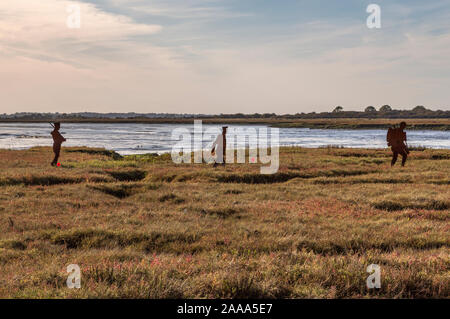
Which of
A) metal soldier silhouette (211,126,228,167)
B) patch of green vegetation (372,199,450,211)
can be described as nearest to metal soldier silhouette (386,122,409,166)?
patch of green vegetation (372,199,450,211)

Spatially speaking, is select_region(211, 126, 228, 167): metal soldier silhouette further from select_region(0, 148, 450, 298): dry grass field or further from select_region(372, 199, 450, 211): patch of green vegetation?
select_region(372, 199, 450, 211): patch of green vegetation

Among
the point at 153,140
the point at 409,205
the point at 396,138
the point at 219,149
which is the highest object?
the point at 396,138

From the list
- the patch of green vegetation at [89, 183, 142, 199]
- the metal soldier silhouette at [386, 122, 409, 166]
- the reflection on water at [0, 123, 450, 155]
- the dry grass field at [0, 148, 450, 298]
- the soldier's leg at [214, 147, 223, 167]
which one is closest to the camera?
the dry grass field at [0, 148, 450, 298]

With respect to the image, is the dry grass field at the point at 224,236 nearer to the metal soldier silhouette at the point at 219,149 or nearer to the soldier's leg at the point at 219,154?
the metal soldier silhouette at the point at 219,149

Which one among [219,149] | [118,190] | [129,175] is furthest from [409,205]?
[129,175]

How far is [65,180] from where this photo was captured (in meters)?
21.7

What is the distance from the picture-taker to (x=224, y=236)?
10.9 m

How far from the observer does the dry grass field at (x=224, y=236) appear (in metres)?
6.35

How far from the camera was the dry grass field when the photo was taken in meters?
6.35

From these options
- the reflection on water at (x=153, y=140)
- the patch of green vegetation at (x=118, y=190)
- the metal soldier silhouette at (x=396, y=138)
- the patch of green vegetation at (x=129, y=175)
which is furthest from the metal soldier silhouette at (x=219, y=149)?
the reflection on water at (x=153, y=140)

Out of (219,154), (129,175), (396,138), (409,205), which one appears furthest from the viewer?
(219,154)

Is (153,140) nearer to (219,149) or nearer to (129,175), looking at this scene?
(219,149)

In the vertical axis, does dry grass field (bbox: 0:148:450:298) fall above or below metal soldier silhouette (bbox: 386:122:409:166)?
below
